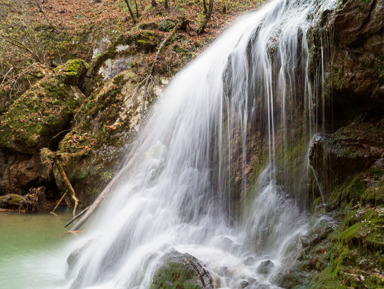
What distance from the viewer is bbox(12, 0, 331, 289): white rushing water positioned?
3.99 m

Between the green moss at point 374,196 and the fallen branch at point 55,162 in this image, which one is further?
the fallen branch at point 55,162

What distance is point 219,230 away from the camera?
15.6 feet

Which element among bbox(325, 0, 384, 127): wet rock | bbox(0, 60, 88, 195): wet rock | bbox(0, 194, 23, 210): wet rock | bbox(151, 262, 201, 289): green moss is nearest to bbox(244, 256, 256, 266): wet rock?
bbox(151, 262, 201, 289): green moss

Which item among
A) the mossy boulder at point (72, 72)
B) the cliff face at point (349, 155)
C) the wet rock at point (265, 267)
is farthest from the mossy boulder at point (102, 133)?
the cliff face at point (349, 155)

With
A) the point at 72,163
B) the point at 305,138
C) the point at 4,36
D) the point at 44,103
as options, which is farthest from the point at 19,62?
the point at 305,138

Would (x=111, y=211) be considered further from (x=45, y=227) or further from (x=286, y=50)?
(x=286, y=50)

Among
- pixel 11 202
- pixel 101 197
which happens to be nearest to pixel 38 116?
pixel 11 202

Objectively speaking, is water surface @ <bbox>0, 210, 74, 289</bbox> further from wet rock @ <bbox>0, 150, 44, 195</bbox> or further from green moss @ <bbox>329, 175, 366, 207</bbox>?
green moss @ <bbox>329, 175, 366, 207</bbox>

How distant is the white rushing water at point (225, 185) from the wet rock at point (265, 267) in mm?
64

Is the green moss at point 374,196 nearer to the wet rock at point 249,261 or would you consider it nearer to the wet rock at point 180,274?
the wet rock at point 249,261

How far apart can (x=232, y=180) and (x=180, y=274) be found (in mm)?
2302

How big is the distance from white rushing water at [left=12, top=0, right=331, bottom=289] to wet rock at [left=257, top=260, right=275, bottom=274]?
64 millimetres

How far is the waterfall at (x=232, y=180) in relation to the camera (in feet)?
13.1

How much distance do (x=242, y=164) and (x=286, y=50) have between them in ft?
7.13
